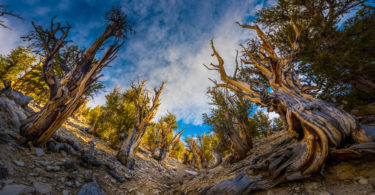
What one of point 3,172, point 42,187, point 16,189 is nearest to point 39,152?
point 3,172

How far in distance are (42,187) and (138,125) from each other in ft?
15.9

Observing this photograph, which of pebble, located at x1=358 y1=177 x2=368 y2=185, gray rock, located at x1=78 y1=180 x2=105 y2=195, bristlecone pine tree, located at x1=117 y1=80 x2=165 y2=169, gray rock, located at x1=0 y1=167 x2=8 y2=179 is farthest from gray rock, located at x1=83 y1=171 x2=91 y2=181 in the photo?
pebble, located at x1=358 y1=177 x2=368 y2=185

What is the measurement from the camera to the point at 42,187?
224cm

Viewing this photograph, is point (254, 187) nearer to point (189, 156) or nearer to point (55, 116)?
point (55, 116)

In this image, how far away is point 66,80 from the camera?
4281 millimetres

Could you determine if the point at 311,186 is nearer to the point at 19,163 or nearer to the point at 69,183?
the point at 69,183

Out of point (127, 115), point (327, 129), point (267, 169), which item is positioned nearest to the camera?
point (327, 129)

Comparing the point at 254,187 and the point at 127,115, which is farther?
the point at 127,115

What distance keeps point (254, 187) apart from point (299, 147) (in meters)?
1.20

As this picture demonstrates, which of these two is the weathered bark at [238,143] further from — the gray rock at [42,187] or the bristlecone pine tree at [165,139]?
the bristlecone pine tree at [165,139]

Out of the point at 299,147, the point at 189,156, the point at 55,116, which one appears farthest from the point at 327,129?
the point at 189,156

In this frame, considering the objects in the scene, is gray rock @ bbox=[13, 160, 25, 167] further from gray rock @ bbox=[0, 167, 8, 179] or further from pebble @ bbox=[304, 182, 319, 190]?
pebble @ bbox=[304, 182, 319, 190]

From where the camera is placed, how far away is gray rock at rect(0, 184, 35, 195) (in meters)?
1.83

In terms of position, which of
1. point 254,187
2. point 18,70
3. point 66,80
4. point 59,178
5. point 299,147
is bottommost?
point 59,178
